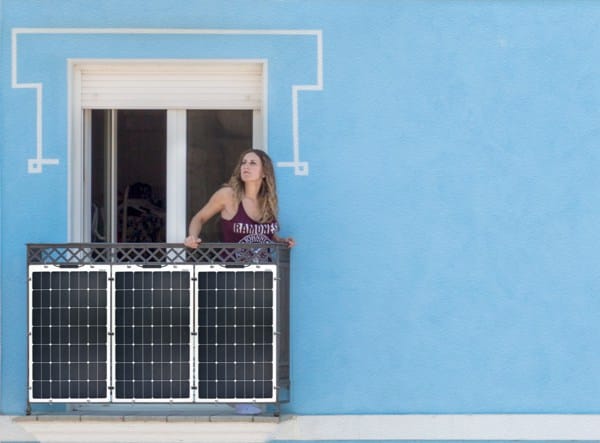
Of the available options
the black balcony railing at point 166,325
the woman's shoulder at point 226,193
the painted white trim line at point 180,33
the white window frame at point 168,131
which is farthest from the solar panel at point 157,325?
the painted white trim line at point 180,33

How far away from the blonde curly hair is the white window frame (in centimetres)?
30

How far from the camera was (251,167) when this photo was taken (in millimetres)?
10344

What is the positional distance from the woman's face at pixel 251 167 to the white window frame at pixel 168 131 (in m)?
0.32

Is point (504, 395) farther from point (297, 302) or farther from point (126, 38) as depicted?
point (126, 38)

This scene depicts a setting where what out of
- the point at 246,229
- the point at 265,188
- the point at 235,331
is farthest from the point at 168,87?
the point at 235,331

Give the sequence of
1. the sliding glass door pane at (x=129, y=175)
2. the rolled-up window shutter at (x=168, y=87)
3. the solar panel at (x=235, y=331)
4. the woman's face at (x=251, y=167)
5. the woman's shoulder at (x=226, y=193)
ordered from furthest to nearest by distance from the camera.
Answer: the sliding glass door pane at (x=129, y=175)
the rolled-up window shutter at (x=168, y=87)
the woman's shoulder at (x=226, y=193)
the woman's face at (x=251, y=167)
the solar panel at (x=235, y=331)

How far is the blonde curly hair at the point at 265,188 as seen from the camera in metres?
10.4

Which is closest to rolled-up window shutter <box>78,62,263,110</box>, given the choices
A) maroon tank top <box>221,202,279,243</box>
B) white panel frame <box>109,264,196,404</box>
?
maroon tank top <box>221,202,279,243</box>

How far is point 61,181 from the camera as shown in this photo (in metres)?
10.6

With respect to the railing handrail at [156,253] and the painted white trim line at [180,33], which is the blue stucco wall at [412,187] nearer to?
the painted white trim line at [180,33]

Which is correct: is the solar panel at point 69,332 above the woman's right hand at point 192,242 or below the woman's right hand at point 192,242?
below

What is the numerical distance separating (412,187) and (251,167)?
1.10 metres

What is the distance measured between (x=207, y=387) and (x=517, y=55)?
3000 millimetres

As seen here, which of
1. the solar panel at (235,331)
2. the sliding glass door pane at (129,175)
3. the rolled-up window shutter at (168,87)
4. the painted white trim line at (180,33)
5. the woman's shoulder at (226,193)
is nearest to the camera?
the solar panel at (235,331)
